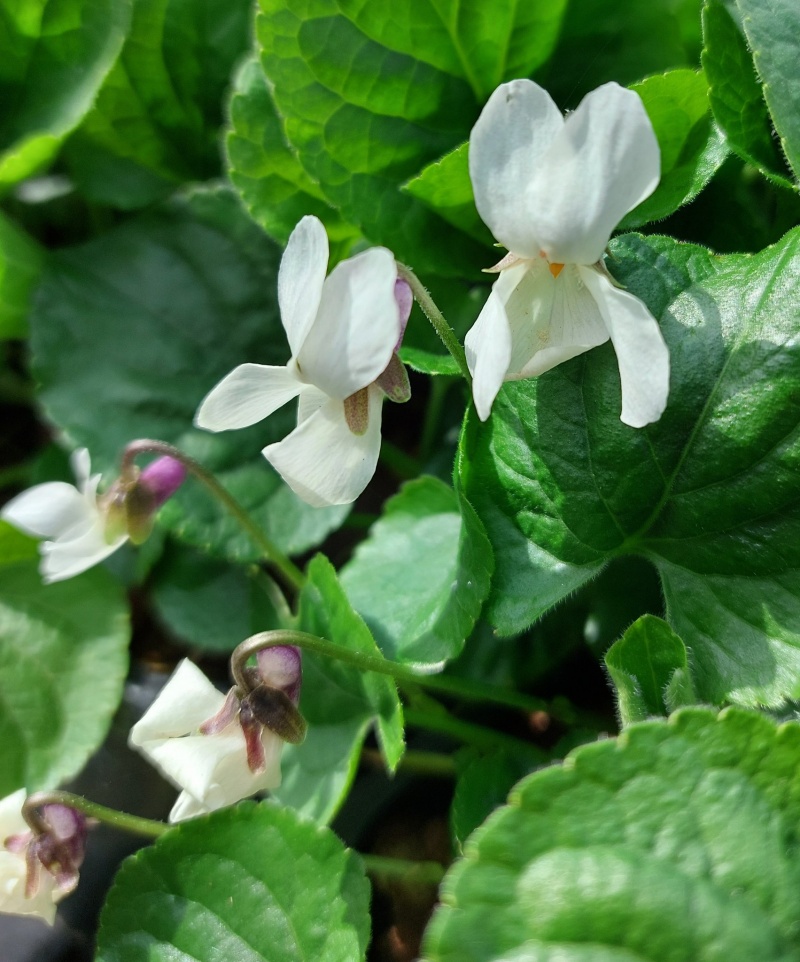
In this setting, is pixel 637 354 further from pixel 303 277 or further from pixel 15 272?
pixel 15 272

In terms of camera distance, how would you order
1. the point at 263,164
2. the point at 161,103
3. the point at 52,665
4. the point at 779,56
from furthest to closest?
the point at 161,103 → the point at 52,665 → the point at 263,164 → the point at 779,56

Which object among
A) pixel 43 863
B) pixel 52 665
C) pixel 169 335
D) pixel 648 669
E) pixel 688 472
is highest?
pixel 688 472

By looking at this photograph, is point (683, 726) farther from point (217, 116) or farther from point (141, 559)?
point (217, 116)

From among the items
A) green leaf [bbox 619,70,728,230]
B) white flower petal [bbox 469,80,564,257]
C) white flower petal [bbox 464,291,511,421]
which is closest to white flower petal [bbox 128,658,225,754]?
white flower petal [bbox 464,291,511,421]

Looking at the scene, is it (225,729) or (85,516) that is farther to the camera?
(85,516)

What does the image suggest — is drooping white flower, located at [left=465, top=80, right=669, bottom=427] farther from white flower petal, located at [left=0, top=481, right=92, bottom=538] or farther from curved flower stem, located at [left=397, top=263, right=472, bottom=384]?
white flower petal, located at [left=0, top=481, right=92, bottom=538]

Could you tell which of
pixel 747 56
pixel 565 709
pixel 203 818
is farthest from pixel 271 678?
pixel 747 56

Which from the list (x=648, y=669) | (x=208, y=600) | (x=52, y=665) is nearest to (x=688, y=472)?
(x=648, y=669)
